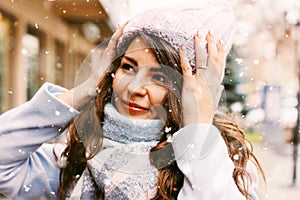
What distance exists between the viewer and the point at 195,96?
34cm

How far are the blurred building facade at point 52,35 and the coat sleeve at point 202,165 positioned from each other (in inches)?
5.3

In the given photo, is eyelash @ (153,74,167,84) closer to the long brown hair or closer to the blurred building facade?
the long brown hair

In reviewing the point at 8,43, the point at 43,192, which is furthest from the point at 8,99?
the point at 43,192

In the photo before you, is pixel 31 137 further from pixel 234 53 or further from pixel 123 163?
pixel 234 53

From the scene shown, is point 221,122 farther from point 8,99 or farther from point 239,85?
point 8,99

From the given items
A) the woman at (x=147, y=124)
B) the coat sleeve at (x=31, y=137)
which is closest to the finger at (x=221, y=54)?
the woman at (x=147, y=124)

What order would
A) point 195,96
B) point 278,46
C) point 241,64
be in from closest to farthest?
point 195,96
point 241,64
point 278,46

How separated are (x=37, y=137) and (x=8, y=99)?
0.18m

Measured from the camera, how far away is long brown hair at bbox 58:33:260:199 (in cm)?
35

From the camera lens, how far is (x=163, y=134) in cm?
37

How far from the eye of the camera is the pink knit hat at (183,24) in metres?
0.34

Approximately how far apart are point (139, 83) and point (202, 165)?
7 cm

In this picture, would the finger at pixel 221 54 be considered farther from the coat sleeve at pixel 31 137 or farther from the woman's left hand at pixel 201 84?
the coat sleeve at pixel 31 137

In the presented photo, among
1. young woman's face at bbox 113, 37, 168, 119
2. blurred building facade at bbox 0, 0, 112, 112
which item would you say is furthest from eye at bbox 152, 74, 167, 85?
blurred building facade at bbox 0, 0, 112, 112
